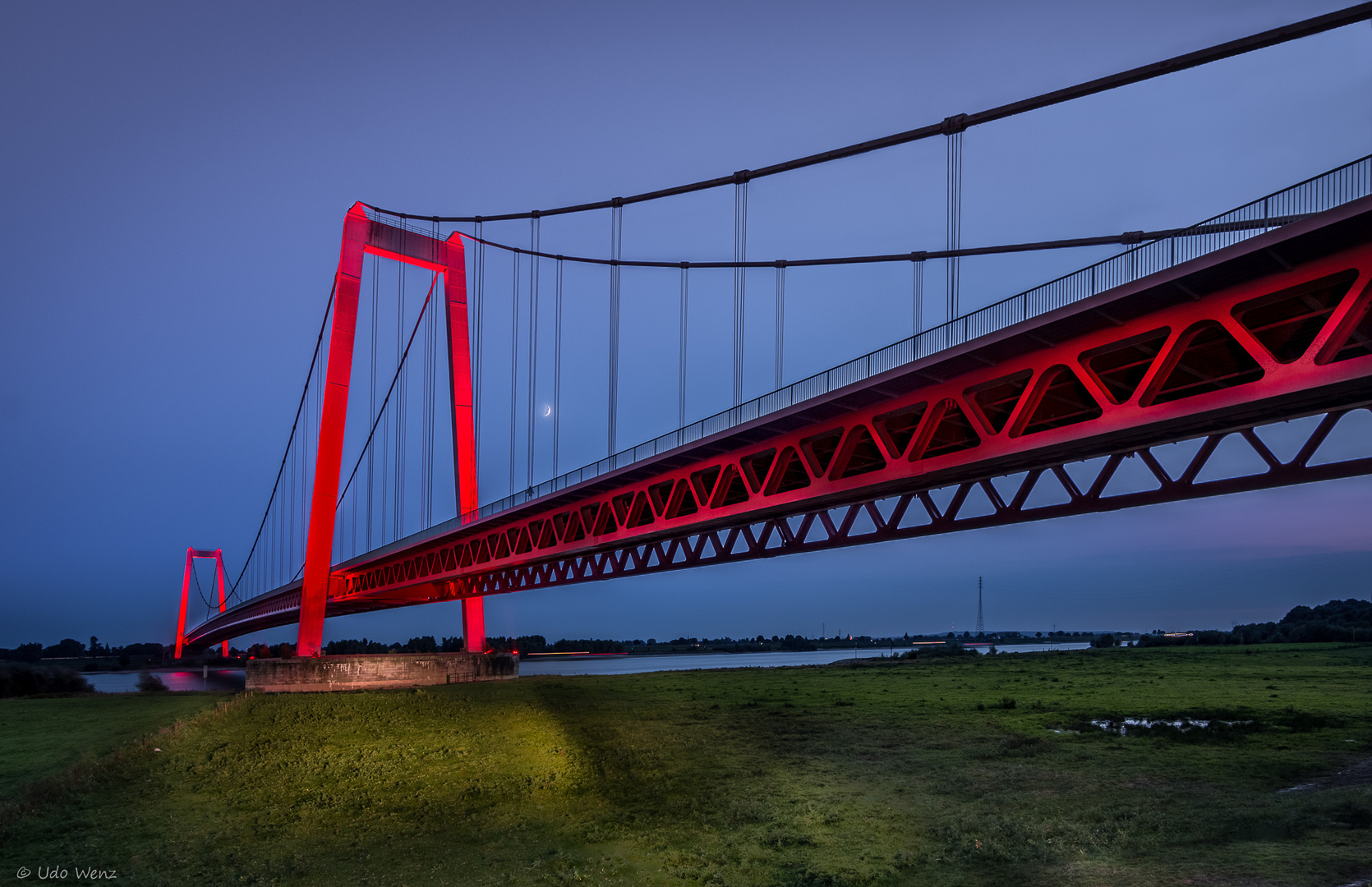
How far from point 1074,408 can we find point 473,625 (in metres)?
39.0

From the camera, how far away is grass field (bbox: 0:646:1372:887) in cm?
1160

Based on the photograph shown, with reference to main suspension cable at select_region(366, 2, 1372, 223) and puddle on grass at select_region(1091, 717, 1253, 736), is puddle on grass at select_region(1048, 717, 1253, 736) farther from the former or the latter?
main suspension cable at select_region(366, 2, 1372, 223)

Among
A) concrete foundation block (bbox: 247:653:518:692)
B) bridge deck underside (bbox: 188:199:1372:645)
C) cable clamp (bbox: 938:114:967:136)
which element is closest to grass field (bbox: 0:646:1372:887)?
bridge deck underside (bbox: 188:199:1372:645)

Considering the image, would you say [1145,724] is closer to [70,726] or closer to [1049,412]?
[1049,412]

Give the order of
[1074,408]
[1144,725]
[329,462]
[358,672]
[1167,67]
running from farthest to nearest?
1. [329,462]
2. [358,672]
3. [1144,725]
4. [1074,408]
5. [1167,67]

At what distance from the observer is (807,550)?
85.9 feet

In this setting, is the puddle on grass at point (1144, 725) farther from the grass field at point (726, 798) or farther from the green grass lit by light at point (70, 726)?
the green grass lit by light at point (70, 726)

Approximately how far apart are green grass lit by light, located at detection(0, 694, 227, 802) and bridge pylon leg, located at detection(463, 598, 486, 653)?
1334cm

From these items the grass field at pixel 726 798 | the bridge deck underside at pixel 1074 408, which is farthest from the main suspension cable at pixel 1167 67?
the grass field at pixel 726 798

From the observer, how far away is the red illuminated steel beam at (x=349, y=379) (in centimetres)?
4638

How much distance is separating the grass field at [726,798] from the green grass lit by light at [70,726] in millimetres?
1619

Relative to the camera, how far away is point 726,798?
625 inches

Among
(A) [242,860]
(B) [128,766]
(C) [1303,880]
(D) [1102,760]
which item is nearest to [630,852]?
(A) [242,860]

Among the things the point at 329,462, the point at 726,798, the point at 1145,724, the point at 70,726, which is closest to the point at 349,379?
the point at 329,462
